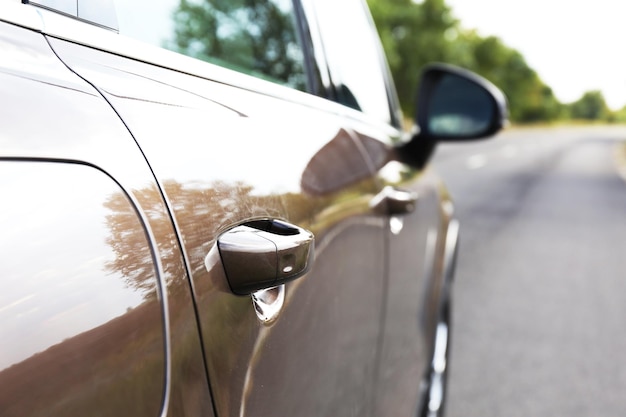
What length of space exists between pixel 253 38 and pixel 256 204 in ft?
3.69

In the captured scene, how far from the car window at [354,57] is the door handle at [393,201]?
30cm

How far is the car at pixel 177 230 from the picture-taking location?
2.94 feet

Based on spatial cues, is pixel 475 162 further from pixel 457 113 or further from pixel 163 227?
pixel 163 227

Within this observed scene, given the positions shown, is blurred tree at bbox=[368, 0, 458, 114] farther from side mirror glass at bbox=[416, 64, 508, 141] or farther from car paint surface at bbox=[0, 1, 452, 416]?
car paint surface at bbox=[0, 1, 452, 416]

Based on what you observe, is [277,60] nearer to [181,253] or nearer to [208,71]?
[208,71]

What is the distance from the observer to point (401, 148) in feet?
9.33

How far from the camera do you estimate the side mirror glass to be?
308 centimetres

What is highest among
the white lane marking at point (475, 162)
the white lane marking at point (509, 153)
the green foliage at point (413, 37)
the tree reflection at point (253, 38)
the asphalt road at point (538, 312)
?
the green foliage at point (413, 37)

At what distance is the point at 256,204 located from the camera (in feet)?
4.39

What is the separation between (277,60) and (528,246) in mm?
6992

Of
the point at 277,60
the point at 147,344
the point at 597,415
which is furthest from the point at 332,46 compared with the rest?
the point at 597,415

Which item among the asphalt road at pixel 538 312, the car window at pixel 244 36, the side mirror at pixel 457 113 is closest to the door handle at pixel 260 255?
the car window at pixel 244 36

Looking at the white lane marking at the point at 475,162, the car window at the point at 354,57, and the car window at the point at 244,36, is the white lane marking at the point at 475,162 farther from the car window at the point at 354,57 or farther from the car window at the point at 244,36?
the car window at the point at 244,36

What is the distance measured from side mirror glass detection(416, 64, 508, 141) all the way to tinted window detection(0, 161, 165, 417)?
86.4 inches
